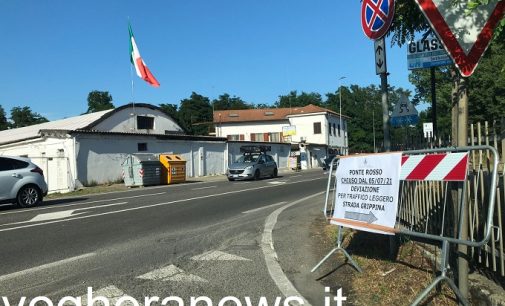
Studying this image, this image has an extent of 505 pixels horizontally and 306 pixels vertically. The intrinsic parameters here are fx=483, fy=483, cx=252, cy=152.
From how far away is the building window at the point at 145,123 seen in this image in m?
45.9

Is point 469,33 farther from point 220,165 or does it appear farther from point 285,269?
point 220,165

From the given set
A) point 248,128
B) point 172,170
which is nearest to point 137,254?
point 172,170

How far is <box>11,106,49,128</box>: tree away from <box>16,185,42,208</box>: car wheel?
100166 millimetres

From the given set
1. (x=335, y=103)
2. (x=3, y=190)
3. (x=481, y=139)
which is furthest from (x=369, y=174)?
(x=335, y=103)

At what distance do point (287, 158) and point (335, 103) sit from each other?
6649cm

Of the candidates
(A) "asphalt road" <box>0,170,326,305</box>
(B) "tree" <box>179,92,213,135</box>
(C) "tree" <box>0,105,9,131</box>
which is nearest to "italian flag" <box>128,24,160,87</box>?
(A) "asphalt road" <box>0,170,326,305</box>

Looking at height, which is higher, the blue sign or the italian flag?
the italian flag

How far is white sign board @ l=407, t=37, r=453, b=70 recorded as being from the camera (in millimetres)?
6756

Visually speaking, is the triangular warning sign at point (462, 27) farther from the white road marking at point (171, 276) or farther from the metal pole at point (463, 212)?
the white road marking at point (171, 276)

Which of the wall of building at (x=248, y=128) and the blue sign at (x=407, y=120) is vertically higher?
the wall of building at (x=248, y=128)

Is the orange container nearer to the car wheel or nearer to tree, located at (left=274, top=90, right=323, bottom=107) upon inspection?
the car wheel

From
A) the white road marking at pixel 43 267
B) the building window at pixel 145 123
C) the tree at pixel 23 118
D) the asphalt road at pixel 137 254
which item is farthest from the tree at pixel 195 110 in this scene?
the white road marking at pixel 43 267

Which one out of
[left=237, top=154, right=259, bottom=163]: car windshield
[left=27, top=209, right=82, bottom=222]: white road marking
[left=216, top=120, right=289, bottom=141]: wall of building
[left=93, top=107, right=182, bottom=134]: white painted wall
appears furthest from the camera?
[left=216, top=120, right=289, bottom=141]: wall of building
